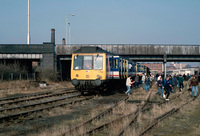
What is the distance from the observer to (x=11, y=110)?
12.2 meters

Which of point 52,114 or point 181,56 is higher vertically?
point 181,56

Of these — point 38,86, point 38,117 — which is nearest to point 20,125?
point 38,117

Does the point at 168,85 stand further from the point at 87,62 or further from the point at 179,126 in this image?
the point at 179,126

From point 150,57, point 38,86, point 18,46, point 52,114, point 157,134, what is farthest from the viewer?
point 150,57

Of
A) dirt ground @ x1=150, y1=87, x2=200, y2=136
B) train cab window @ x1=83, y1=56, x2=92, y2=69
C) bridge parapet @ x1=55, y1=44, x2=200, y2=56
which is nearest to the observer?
dirt ground @ x1=150, y1=87, x2=200, y2=136

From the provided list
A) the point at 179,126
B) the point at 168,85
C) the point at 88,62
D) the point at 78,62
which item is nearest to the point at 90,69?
the point at 88,62

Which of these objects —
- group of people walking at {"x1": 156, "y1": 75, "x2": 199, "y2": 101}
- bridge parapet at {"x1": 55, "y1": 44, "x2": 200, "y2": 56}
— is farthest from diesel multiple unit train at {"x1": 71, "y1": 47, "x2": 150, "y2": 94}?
bridge parapet at {"x1": 55, "y1": 44, "x2": 200, "y2": 56}

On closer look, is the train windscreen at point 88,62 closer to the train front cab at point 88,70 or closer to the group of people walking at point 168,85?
the train front cab at point 88,70

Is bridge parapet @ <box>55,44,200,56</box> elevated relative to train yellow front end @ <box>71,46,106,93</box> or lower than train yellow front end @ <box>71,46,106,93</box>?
elevated

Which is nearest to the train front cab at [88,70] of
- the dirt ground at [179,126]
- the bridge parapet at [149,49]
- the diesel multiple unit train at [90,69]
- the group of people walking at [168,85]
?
the diesel multiple unit train at [90,69]

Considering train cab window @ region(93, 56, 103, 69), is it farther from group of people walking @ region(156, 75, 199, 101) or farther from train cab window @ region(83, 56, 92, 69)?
group of people walking @ region(156, 75, 199, 101)

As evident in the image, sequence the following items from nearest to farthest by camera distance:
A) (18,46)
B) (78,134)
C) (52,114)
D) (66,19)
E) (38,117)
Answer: (78,134) → (38,117) → (52,114) → (18,46) → (66,19)

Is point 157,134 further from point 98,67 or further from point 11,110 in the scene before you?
point 98,67

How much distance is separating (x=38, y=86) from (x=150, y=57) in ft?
67.9
